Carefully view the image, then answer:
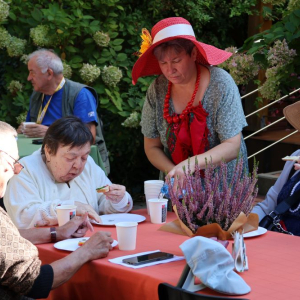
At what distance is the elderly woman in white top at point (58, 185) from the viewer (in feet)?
10.6

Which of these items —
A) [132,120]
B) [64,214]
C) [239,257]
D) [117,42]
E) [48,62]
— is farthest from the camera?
[117,42]

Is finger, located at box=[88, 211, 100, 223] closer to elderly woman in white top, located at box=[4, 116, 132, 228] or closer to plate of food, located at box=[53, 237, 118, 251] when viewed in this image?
elderly woman in white top, located at box=[4, 116, 132, 228]

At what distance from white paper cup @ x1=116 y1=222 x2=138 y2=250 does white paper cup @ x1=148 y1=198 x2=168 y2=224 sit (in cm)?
49

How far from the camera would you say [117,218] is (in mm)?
3342

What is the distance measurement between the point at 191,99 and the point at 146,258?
1.39 m

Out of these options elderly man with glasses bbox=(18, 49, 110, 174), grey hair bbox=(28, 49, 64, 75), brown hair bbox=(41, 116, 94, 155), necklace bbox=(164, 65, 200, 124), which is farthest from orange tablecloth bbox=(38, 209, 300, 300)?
grey hair bbox=(28, 49, 64, 75)

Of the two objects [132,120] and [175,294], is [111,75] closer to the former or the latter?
[132,120]

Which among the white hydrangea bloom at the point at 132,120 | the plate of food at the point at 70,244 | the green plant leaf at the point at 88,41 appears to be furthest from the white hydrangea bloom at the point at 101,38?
the plate of food at the point at 70,244

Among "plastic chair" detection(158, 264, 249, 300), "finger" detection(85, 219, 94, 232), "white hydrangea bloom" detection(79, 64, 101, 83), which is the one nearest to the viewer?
"plastic chair" detection(158, 264, 249, 300)

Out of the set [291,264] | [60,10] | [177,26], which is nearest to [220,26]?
[60,10]

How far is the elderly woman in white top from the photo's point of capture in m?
3.22

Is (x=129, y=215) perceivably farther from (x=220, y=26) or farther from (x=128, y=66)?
(x=220, y=26)

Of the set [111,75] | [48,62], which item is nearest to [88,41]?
[111,75]

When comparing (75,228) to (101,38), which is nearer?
(75,228)
